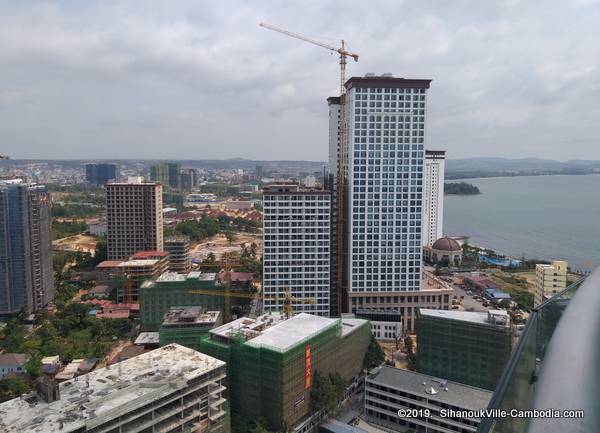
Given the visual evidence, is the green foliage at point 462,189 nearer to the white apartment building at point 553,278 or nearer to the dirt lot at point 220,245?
the dirt lot at point 220,245

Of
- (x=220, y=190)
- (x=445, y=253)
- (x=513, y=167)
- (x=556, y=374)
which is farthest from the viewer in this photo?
(x=513, y=167)

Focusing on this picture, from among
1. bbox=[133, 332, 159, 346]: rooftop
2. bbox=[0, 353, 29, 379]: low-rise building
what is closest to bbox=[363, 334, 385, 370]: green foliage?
bbox=[133, 332, 159, 346]: rooftop

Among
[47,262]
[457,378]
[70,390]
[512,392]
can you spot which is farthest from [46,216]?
[512,392]

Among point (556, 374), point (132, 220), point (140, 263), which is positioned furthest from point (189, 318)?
point (556, 374)

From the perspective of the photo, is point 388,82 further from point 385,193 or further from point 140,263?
point 140,263

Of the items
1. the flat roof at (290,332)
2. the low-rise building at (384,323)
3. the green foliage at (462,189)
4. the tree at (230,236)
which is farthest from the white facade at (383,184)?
the green foliage at (462,189)

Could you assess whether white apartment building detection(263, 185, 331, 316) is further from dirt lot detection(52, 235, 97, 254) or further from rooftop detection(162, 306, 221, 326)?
dirt lot detection(52, 235, 97, 254)
